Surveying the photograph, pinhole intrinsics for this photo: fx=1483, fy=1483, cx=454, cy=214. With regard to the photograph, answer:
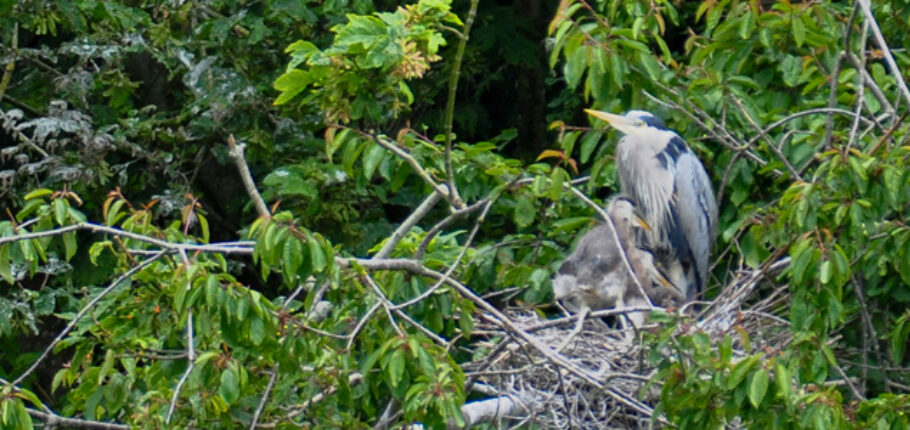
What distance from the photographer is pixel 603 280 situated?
5.21 metres

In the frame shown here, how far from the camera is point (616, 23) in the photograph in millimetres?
5305

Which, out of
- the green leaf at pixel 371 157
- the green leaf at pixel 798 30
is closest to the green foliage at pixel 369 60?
the green leaf at pixel 371 157

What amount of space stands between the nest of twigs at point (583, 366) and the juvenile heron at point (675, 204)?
1044mm

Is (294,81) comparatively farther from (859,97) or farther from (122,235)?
(859,97)

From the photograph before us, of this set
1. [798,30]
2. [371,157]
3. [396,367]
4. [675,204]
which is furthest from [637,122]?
[396,367]

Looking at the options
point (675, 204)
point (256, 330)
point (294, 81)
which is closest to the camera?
point (256, 330)

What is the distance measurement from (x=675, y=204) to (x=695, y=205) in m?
0.08

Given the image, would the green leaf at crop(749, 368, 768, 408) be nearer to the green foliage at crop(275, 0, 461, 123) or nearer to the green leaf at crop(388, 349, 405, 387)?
the green leaf at crop(388, 349, 405, 387)

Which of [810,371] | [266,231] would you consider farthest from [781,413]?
[266,231]

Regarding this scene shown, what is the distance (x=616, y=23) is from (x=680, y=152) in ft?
3.12

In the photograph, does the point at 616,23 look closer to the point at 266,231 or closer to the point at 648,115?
the point at 648,115

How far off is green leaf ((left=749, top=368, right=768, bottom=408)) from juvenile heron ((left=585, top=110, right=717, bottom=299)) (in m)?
2.51

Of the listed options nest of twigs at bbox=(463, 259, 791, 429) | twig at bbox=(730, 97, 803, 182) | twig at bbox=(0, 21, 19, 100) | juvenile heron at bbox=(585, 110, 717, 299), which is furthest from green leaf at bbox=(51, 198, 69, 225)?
twig at bbox=(0, 21, 19, 100)

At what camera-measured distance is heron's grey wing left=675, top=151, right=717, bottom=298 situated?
6.05 meters
